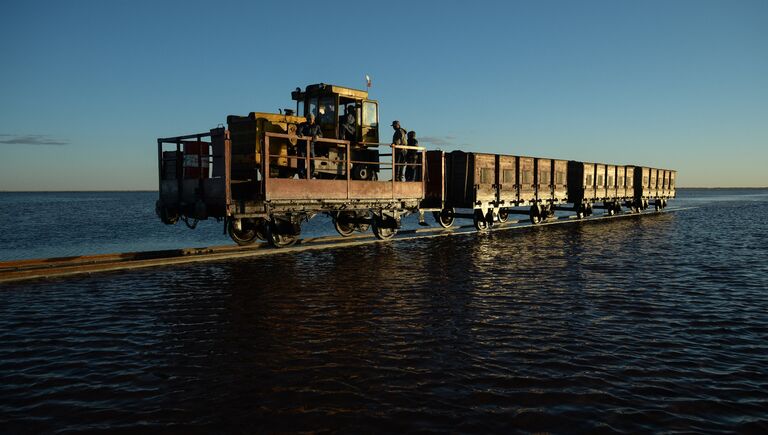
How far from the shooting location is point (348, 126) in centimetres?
A: 1569

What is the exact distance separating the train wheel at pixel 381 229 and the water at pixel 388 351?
5.54m

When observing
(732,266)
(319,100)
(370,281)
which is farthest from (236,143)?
(732,266)

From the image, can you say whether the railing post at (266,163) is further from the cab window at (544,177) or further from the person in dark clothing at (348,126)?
the cab window at (544,177)

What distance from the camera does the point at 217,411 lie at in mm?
4398

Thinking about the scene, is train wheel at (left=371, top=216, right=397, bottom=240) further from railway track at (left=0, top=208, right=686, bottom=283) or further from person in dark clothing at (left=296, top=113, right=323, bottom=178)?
person in dark clothing at (left=296, top=113, right=323, bottom=178)

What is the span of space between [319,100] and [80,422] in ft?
41.9

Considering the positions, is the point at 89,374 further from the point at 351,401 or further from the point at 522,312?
the point at 522,312

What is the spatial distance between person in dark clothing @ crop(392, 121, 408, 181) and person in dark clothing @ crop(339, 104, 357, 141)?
161 centimetres

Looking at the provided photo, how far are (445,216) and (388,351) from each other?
54.0ft

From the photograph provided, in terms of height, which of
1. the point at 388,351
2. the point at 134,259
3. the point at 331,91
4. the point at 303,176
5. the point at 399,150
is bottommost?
the point at 388,351

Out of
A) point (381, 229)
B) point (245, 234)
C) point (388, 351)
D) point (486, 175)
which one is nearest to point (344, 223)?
point (381, 229)

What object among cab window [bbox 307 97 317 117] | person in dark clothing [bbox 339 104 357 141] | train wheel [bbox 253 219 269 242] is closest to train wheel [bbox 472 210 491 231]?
person in dark clothing [bbox 339 104 357 141]

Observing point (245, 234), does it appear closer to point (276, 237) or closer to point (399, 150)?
point (276, 237)

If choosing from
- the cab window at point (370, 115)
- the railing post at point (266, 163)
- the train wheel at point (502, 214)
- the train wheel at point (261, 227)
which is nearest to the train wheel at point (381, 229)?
the cab window at point (370, 115)
